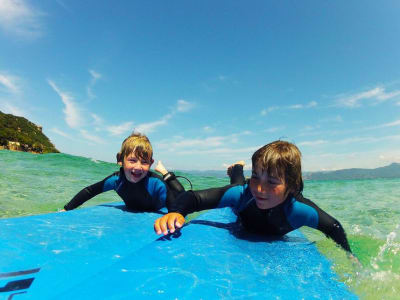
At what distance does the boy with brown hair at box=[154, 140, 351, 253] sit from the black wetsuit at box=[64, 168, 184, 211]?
1.10 m

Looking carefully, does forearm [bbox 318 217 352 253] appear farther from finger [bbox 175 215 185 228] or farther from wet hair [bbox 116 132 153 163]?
wet hair [bbox 116 132 153 163]

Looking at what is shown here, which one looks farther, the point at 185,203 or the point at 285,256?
the point at 185,203

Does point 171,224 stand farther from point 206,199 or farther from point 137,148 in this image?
point 137,148

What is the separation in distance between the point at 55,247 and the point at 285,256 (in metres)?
1.87

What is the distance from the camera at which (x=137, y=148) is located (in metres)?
3.20

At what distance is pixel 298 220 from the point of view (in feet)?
7.79

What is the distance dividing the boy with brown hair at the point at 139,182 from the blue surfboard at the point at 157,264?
0.87 meters

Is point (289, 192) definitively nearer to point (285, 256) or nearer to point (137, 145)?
point (285, 256)

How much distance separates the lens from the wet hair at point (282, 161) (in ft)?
6.55

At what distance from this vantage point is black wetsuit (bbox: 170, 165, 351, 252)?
2.34 meters

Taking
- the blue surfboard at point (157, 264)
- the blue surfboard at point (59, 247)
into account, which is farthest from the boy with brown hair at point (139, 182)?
the blue surfboard at point (157, 264)

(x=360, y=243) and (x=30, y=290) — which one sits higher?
(x=30, y=290)

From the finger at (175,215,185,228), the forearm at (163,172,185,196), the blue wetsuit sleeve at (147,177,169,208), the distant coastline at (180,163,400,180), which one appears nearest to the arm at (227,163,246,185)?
the forearm at (163,172,185,196)

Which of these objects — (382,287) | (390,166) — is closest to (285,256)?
(382,287)
